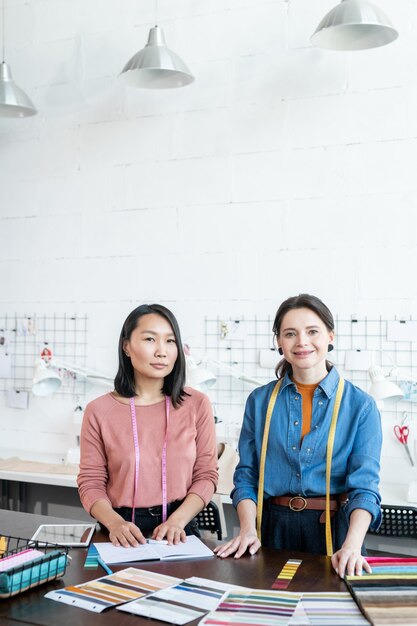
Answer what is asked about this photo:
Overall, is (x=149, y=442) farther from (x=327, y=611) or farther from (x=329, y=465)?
(x=327, y=611)

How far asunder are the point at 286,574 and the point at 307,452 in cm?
41

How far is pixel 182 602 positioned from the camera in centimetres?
149

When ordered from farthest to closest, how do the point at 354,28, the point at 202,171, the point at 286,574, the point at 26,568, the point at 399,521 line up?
the point at 202,171 < the point at 354,28 < the point at 399,521 < the point at 286,574 < the point at 26,568

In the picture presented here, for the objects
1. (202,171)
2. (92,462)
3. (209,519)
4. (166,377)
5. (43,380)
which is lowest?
(209,519)

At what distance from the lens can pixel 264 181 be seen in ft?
11.6

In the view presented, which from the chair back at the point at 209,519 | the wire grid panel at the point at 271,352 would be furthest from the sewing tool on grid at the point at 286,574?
the wire grid panel at the point at 271,352

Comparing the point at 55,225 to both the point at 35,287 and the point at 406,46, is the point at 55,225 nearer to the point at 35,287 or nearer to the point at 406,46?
the point at 35,287

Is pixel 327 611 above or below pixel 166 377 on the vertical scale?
below

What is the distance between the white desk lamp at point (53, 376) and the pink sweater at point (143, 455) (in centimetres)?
132

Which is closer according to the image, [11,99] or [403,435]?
[403,435]

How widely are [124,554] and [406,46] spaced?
2579mm

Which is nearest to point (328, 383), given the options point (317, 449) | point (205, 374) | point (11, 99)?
point (317, 449)

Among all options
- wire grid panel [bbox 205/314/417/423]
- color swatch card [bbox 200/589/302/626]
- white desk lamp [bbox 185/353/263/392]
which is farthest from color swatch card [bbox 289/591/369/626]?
wire grid panel [bbox 205/314/417/423]

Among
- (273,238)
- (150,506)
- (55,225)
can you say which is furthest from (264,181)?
(150,506)
